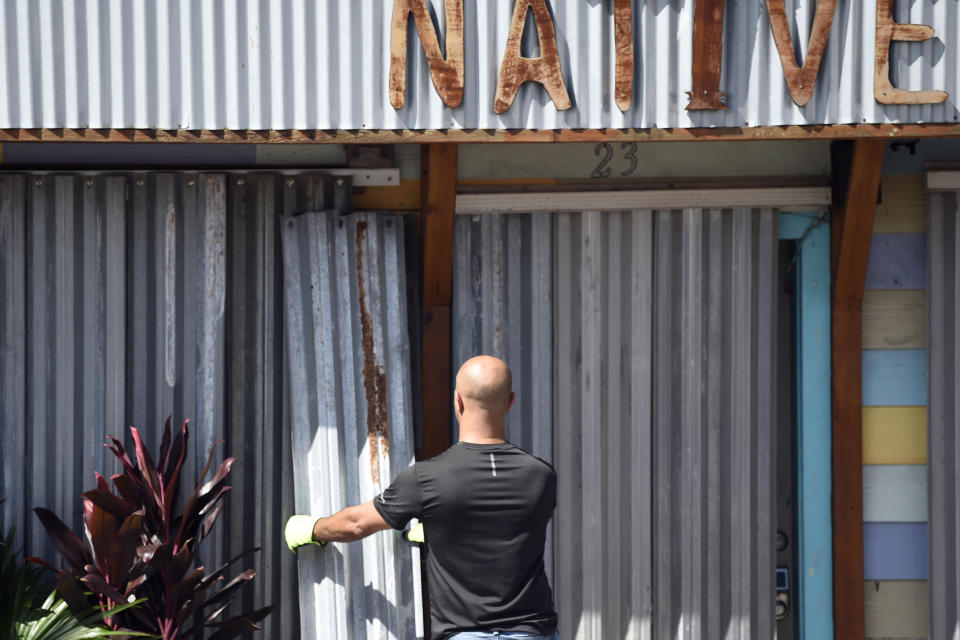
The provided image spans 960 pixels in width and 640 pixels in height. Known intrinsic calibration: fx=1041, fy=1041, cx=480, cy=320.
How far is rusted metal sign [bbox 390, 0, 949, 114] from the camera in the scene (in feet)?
14.3

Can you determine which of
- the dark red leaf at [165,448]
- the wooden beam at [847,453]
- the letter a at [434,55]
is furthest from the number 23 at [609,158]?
the dark red leaf at [165,448]

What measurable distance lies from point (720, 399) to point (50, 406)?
3.35m

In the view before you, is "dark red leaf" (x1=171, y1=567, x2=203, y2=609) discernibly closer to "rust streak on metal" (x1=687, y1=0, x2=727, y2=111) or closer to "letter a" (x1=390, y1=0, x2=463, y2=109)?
"letter a" (x1=390, y1=0, x2=463, y2=109)

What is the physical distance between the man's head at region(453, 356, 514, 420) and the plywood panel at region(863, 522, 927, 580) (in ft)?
8.03

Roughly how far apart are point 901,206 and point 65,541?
4375mm

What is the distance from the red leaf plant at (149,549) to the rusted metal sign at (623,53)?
2005 mm

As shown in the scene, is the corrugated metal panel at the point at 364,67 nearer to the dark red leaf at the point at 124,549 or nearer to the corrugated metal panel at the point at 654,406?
the corrugated metal panel at the point at 654,406

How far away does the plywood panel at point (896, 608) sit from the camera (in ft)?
17.7

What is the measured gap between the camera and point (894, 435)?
537cm

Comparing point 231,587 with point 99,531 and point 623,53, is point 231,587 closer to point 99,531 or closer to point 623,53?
point 99,531

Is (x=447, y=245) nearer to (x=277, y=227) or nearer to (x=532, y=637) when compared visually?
(x=277, y=227)

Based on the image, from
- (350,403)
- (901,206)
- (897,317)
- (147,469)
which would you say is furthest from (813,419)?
(147,469)

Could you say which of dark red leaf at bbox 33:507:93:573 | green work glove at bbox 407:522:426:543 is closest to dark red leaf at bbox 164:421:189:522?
dark red leaf at bbox 33:507:93:573

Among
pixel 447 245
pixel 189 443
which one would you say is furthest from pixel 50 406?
pixel 447 245
